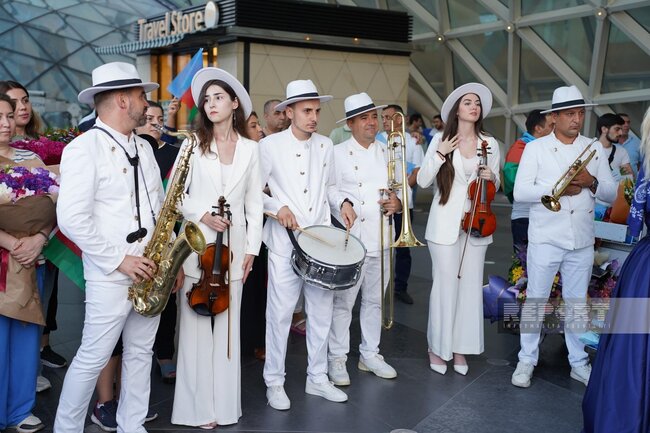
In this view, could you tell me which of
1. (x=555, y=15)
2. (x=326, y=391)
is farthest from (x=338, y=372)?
(x=555, y=15)

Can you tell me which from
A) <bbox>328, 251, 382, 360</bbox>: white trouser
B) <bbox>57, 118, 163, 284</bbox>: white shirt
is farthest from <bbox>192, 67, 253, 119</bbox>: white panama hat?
<bbox>328, 251, 382, 360</bbox>: white trouser

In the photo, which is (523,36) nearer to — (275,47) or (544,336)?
(275,47)

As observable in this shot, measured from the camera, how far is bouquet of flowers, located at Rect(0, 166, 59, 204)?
13.2ft

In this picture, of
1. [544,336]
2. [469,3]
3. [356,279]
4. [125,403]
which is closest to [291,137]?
[356,279]

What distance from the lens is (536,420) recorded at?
4.70 metres

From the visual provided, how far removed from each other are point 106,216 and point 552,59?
15.3 m

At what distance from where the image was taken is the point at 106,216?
3.73 metres

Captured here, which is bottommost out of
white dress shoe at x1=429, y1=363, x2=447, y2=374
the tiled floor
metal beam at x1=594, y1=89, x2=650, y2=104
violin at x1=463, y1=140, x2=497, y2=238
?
the tiled floor

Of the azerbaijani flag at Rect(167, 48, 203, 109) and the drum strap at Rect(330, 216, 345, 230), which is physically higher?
the azerbaijani flag at Rect(167, 48, 203, 109)

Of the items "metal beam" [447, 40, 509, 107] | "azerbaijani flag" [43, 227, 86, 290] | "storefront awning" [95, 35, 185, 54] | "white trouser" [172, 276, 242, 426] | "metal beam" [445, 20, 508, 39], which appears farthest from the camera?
"metal beam" [447, 40, 509, 107]

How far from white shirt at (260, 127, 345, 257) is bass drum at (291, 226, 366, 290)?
0.54ft

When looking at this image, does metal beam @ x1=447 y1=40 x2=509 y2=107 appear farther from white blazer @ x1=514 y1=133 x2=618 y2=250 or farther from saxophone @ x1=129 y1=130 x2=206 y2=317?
saxophone @ x1=129 y1=130 x2=206 y2=317

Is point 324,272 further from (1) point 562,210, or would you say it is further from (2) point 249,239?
(1) point 562,210

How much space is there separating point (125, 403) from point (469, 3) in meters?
16.8
